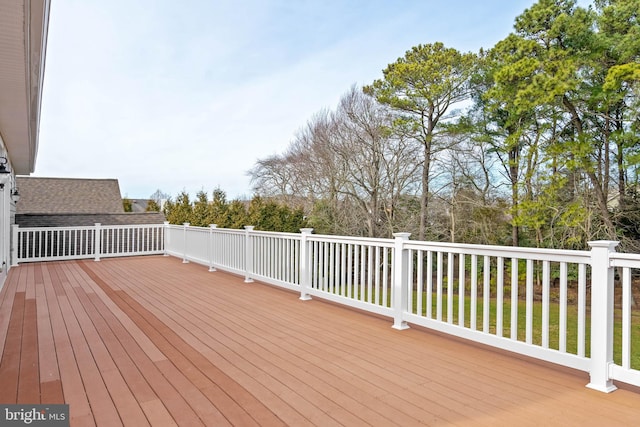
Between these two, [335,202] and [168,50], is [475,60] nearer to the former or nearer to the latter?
[335,202]

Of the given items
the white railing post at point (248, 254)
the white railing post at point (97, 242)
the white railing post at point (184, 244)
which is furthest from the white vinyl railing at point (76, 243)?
the white railing post at point (248, 254)

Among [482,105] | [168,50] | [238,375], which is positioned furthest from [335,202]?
[238,375]

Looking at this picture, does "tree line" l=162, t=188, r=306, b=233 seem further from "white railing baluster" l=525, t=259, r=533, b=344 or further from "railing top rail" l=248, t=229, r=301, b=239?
"white railing baluster" l=525, t=259, r=533, b=344

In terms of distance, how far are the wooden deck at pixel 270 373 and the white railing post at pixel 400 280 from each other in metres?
0.18

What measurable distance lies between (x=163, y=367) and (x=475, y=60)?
1431 centimetres

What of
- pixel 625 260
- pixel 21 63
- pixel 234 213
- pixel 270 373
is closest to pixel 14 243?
pixel 234 213

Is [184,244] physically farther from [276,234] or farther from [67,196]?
[67,196]

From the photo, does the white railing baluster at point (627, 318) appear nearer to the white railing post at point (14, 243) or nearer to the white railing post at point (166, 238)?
the white railing post at point (166, 238)

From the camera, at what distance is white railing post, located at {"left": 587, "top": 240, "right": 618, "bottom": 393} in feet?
7.76

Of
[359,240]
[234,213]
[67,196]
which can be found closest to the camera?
[359,240]

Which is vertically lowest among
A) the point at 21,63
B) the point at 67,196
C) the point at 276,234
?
the point at 276,234

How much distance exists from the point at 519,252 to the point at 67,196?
20.6 m

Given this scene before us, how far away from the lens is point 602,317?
239 centimetres

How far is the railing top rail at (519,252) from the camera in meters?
2.53
